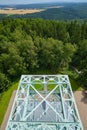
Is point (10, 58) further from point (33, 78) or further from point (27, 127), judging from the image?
point (27, 127)

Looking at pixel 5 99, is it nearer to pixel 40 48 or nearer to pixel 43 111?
pixel 43 111

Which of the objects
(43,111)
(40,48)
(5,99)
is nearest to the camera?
(43,111)

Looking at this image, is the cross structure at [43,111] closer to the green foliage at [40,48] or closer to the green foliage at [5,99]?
the green foliage at [5,99]

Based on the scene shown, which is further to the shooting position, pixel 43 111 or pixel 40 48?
pixel 40 48

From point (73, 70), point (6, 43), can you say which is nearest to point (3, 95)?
point (6, 43)

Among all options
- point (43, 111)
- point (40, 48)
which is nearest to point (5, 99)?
point (43, 111)

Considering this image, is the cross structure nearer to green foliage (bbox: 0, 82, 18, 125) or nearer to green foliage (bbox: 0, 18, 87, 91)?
green foliage (bbox: 0, 82, 18, 125)

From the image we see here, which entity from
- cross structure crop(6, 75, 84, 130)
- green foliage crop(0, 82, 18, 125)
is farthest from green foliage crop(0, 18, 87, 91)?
cross structure crop(6, 75, 84, 130)

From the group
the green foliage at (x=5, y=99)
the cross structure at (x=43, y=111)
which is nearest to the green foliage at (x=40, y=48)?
the green foliage at (x=5, y=99)
